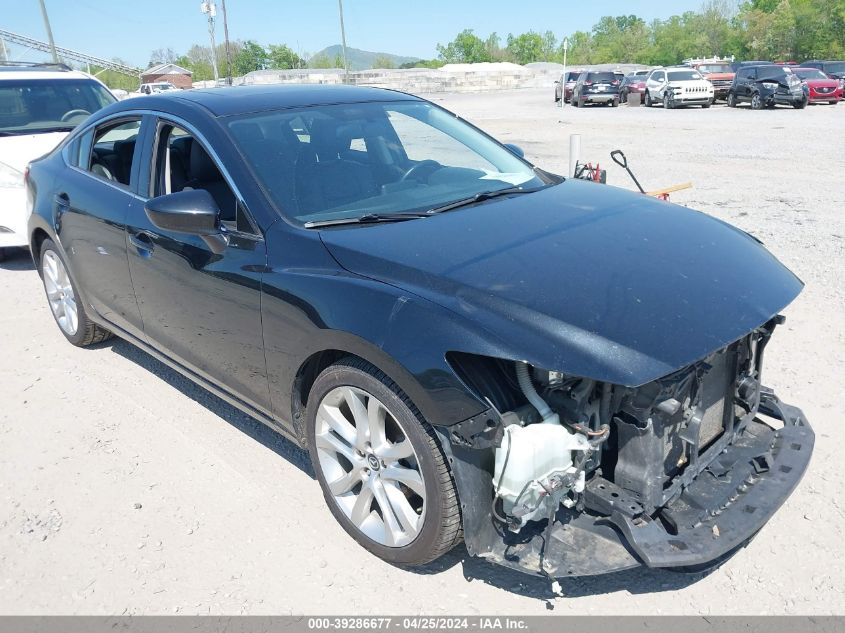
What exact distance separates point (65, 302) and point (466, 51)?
131609 millimetres

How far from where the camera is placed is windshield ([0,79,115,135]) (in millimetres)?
7848

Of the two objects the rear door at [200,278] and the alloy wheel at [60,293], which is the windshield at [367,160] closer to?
the rear door at [200,278]

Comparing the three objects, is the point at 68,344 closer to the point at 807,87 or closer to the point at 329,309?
the point at 329,309

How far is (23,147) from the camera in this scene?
7305 mm

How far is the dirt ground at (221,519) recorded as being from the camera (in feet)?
8.77

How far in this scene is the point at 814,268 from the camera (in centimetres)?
608

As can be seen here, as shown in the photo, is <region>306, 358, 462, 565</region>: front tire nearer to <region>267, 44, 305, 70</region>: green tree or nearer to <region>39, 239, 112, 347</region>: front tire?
<region>39, 239, 112, 347</region>: front tire

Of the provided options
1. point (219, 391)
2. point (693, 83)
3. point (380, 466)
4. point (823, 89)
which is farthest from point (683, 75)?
point (380, 466)

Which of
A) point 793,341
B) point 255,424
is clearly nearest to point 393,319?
point 255,424

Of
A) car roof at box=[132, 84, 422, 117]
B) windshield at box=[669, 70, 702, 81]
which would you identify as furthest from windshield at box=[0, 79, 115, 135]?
windshield at box=[669, 70, 702, 81]

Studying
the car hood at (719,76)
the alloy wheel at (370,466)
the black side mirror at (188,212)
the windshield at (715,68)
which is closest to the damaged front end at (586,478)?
the alloy wheel at (370,466)

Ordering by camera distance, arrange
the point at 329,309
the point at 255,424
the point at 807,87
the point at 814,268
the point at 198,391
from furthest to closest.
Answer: the point at 807,87 < the point at 814,268 < the point at 198,391 < the point at 255,424 < the point at 329,309

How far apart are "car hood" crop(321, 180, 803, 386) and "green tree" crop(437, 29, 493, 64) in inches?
5078
